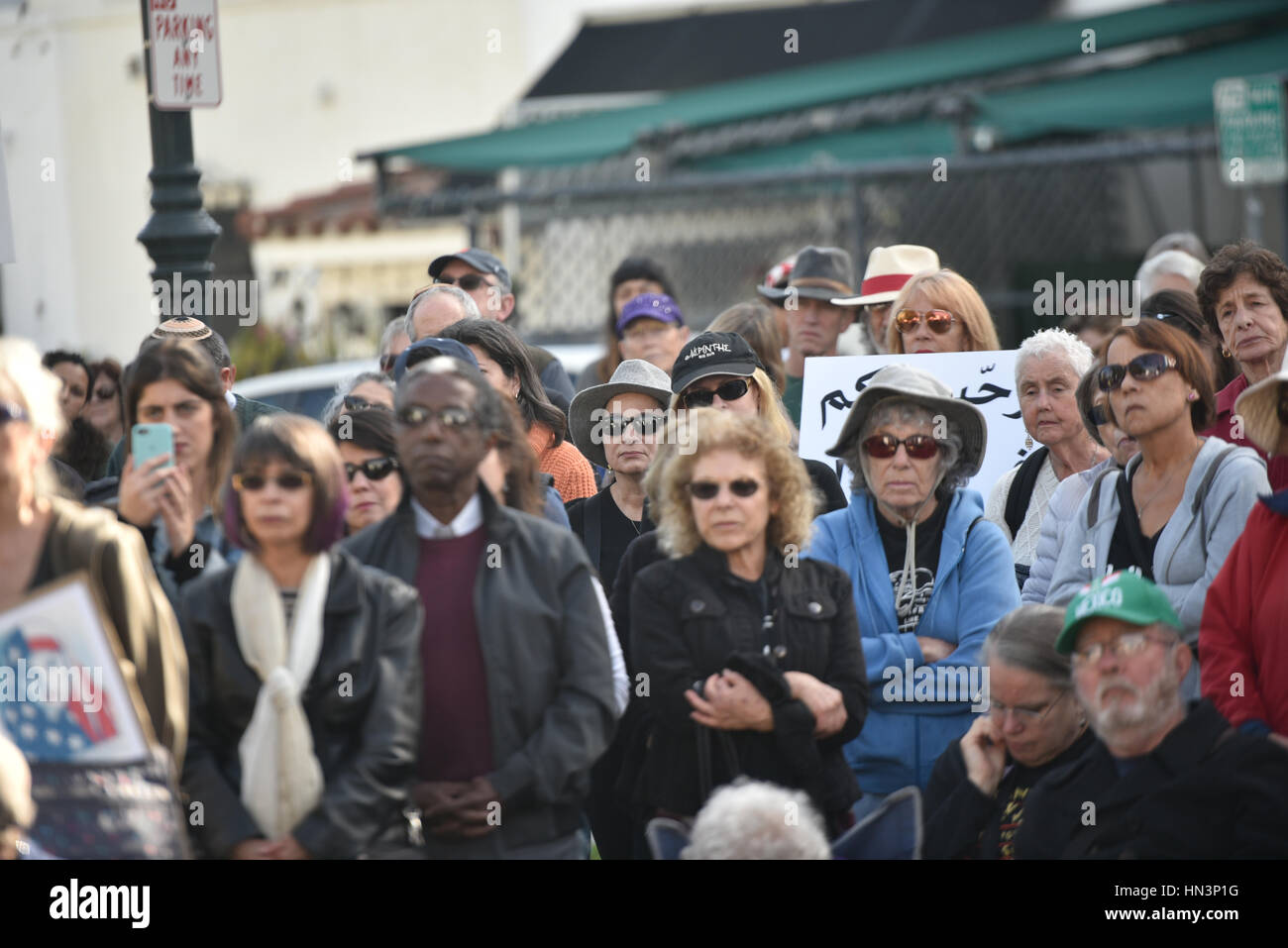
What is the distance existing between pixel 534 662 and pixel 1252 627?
1858mm

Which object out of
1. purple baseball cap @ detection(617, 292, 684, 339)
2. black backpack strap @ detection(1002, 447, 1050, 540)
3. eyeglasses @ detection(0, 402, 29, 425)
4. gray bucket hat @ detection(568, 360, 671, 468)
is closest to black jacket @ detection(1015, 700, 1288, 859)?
black backpack strap @ detection(1002, 447, 1050, 540)

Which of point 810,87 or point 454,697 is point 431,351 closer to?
point 454,697

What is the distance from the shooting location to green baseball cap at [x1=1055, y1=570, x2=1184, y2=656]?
4137mm

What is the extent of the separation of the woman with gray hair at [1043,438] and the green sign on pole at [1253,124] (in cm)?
369

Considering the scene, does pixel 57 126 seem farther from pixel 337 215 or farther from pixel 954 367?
pixel 954 367

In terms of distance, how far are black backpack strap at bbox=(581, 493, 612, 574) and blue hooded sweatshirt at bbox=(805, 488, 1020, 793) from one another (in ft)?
2.77

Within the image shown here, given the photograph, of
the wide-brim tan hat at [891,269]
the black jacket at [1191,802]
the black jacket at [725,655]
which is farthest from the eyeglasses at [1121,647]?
the wide-brim tan hat at [891,269]

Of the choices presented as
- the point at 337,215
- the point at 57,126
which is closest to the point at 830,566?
the point at 337,215

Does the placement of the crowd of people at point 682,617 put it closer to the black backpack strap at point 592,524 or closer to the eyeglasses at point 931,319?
the black backpack strap at point 592,524

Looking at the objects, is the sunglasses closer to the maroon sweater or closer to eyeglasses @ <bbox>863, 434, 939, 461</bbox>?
eyeglasses @ <bbox>863, 434, 939, 461</bbox>

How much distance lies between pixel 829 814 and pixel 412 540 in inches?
51.1

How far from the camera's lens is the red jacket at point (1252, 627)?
4.35 m

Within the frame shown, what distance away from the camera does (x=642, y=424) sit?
19.1 ft
